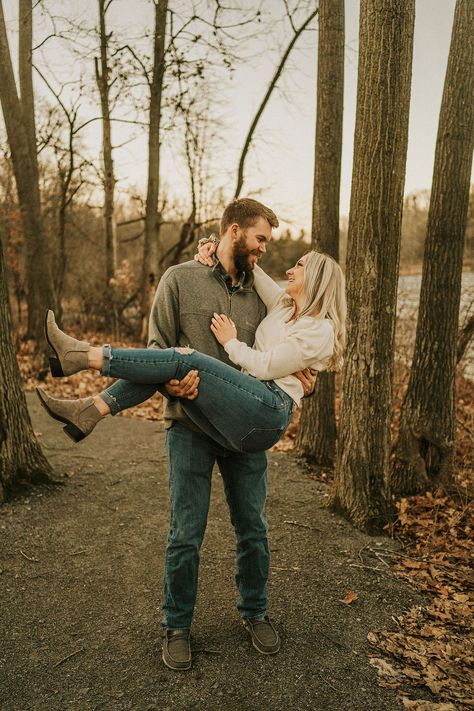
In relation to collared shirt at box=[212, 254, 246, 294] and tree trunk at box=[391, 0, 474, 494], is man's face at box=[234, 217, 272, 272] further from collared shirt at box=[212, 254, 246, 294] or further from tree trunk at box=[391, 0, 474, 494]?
tree trunk at box=[391, 0, 474, 494]

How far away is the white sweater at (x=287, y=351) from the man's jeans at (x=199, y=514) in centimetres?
45

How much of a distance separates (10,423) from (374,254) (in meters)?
3.57

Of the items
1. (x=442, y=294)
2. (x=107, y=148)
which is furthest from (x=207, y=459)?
(x=107, y=148)

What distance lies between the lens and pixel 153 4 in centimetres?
1210

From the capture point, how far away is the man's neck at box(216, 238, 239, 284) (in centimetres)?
330

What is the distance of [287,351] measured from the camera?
304 centimetres

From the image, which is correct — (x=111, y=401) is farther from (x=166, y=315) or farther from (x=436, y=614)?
(x=436, y=614)

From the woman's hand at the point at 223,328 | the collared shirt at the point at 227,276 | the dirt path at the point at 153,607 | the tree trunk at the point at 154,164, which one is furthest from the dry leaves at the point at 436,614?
the tree trunk at the point at 154,164

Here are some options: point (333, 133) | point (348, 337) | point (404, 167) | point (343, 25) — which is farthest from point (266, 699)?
point (343, 25)

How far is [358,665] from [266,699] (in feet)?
2.05

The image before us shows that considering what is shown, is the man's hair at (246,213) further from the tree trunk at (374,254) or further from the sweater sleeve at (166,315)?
the tree trunk at (374,254)

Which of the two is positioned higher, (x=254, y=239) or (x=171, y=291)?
(x=254, y=239)

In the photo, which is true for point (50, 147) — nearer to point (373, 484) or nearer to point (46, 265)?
point (46, 265)

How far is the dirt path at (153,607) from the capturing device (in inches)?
117
